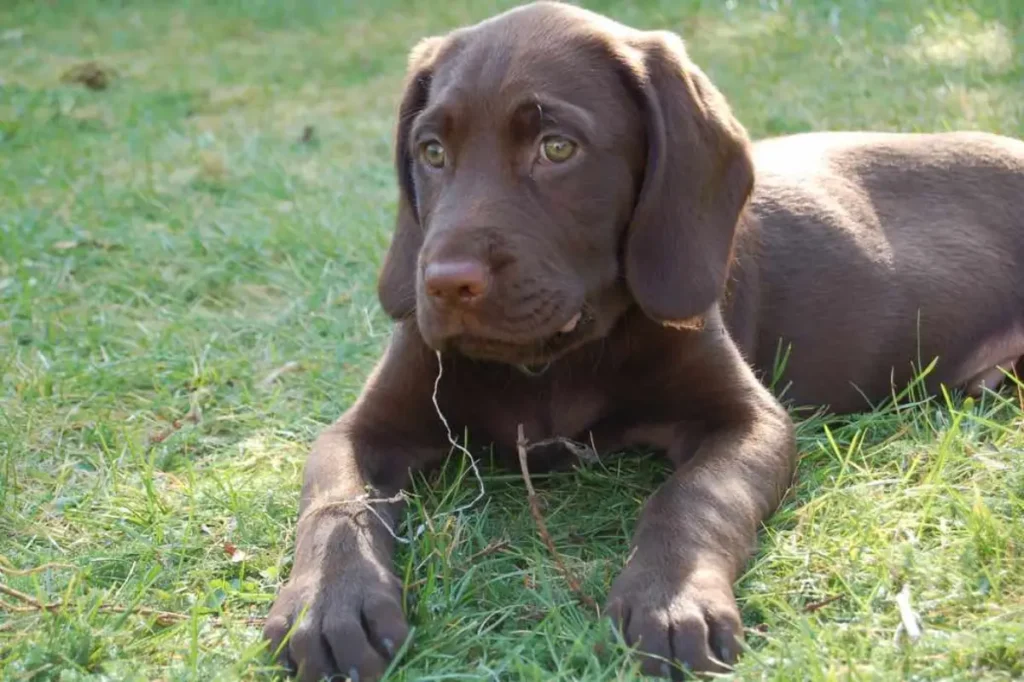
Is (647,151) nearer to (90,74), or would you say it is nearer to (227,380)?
(227,380)

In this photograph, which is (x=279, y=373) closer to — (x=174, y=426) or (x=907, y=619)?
(x=174, y=426)

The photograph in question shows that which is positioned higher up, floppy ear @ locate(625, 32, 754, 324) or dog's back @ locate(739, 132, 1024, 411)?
floppy ear @ locate(625, 32, 754, 324)

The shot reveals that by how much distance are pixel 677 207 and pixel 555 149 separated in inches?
12.8

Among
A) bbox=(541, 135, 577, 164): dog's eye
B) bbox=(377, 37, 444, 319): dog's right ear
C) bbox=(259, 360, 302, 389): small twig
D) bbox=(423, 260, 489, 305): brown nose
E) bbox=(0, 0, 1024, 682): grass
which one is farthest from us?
bbox=(259, 360, 302, 389): small twig

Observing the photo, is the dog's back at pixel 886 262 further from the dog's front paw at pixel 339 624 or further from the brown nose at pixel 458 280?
the dog's front paw at pixel 339 624

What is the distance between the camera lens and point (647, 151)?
3.05 metres

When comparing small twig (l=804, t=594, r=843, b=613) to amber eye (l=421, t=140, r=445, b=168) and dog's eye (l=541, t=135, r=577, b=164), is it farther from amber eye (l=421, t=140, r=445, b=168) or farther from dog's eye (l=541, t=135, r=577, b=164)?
amber eye (l=421, t=140, r=445, b=168)

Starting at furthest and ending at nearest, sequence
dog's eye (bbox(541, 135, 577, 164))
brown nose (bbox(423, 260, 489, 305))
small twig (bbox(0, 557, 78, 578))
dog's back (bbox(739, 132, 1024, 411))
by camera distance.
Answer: dog's back (bbox(739, 132, 1024, 411)) < dog's eye (bbox(541, 135, 577, 164)) < small twig (bbox(0, 557, 78, 578)) < brown nose (bbox(423, 260, 489, 305))

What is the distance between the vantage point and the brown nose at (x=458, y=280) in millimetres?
2672

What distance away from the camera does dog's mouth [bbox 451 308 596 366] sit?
2.87 metres

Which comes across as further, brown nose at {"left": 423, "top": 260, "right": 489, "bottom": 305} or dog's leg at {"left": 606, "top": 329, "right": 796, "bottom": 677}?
brown nose at {"left": 423, "top": 260, "right": 489, "bottom": 305}

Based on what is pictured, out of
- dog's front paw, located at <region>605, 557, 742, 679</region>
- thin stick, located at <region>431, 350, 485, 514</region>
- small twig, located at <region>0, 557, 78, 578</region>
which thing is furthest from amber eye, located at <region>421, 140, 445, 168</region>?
small twig, located at <region>0, 557, 78, 578</region>

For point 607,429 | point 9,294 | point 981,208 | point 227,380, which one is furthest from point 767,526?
point 9,294

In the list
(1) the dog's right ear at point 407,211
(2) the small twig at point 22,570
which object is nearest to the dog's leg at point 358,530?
(1) the dog's right ear at point 407,211
